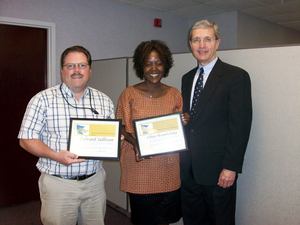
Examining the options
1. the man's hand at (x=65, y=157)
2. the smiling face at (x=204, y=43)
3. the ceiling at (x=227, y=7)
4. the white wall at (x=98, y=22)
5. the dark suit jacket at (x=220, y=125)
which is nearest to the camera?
the man's hand at (x=65, y=157)

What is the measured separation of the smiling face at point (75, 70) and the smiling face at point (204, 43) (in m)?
0.65

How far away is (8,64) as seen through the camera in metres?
3.39

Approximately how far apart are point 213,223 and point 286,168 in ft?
1.84

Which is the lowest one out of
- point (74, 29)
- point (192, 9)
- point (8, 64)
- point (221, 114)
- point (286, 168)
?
point (286, 168)

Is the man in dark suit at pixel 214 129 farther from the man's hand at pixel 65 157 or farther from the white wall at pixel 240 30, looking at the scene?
the white wall at pixel 240 30

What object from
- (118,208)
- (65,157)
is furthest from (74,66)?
(118,208)

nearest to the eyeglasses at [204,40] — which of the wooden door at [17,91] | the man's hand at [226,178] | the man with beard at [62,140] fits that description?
the man with beard at [62,140]

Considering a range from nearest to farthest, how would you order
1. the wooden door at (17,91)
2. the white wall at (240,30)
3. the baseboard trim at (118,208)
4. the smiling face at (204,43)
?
the smiling face at (204,43) → the baseboard trim at (118,208) → the wooden door at (17,91) → the white wall at (240,30)

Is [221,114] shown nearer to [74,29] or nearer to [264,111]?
[264,111]

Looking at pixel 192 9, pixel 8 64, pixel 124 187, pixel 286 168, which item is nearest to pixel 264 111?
pixel 286 168

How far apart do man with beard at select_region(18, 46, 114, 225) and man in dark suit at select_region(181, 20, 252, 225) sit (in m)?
0.58

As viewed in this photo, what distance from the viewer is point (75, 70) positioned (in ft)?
5.29

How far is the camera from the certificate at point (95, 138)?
1582mm

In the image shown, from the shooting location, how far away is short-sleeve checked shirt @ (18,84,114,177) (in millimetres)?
1565
